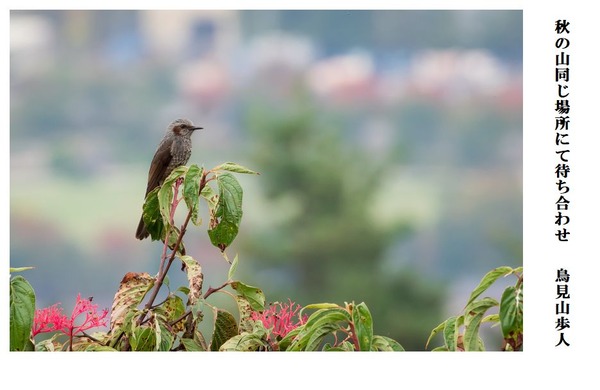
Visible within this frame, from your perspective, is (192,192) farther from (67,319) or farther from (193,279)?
(67,319)

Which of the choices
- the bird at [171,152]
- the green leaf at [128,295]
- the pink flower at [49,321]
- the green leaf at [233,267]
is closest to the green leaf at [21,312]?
the pink flower at [49,321]

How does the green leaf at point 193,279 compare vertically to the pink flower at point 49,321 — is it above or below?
above

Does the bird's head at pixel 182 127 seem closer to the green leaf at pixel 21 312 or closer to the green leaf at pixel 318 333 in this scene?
the green leaf at pixel 21 312

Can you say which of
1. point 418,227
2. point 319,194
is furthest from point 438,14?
point 319,194

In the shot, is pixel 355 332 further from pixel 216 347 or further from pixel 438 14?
pixel 438 14

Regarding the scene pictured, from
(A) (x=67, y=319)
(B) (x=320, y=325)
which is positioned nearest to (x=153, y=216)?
(A) (x=67, y=319)

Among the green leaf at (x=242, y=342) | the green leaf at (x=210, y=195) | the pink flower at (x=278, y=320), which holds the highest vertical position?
the green leaf at (x=210, y=195)

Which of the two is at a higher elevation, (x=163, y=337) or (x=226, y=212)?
(x=226, y=212)
